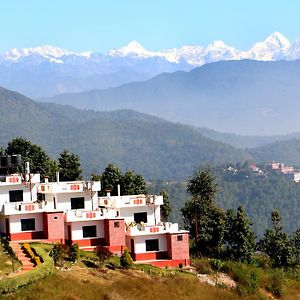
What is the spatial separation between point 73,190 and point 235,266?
11.7 meters

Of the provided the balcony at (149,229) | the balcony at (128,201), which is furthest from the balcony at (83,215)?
the balcony at (128,201)

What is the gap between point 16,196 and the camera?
5000 cm

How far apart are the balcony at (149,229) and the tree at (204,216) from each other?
8.17m

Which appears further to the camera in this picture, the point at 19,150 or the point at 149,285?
the point at 19,150

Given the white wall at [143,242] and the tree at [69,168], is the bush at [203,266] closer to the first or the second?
the white wall at [143,242]

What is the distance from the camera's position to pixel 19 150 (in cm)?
6506

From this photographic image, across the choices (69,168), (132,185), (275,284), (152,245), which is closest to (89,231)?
(152,245)

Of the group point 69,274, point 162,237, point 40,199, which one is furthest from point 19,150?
point 69,274

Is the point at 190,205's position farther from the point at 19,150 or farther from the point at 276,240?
the point at 19,150

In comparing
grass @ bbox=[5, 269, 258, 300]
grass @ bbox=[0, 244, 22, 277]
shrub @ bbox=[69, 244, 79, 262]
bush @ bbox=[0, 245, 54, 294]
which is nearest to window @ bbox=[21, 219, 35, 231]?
grass @ bbox=[0, 244, 22, 277]

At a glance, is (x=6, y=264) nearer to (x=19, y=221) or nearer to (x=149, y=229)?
(x=19, y=221)

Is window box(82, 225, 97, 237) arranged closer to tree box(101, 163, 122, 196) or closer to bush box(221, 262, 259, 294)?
bush box(221, 262, 259, 294)

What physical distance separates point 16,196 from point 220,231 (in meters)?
15.3

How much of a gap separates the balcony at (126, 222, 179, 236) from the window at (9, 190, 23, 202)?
7571 mm
